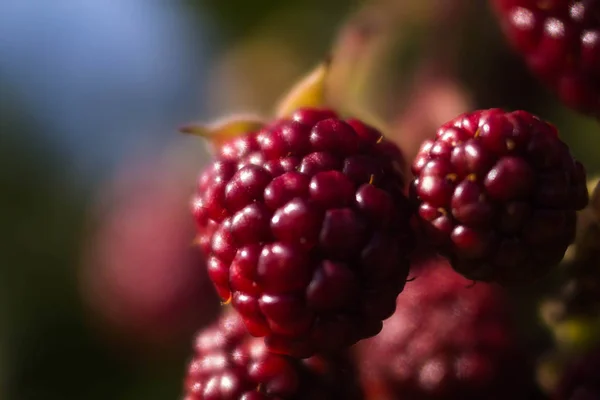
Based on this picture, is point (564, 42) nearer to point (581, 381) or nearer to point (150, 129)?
point (581, 381)

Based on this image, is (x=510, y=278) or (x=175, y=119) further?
(x=175, y=119)

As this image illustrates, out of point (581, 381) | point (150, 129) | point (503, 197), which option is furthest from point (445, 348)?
point (150, 129)

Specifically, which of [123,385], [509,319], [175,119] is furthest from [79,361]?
[509,319]

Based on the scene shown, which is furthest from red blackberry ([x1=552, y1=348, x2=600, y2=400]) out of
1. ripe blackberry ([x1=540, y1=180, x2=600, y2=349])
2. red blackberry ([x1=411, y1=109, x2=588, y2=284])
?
red blackberry ([x1=411, y1=109, x2=588, y2=284])

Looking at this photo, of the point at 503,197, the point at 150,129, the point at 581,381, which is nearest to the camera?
the point at 503,197

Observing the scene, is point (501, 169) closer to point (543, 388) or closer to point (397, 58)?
point (543, 388)

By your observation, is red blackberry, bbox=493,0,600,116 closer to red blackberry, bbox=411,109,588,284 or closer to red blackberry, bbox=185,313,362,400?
red blackberry, bbox=411,109,588,284

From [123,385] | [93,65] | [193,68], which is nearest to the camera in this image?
[123,385]

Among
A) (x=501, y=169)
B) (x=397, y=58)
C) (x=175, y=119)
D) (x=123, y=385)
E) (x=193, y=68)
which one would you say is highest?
(x=501, y=169)
